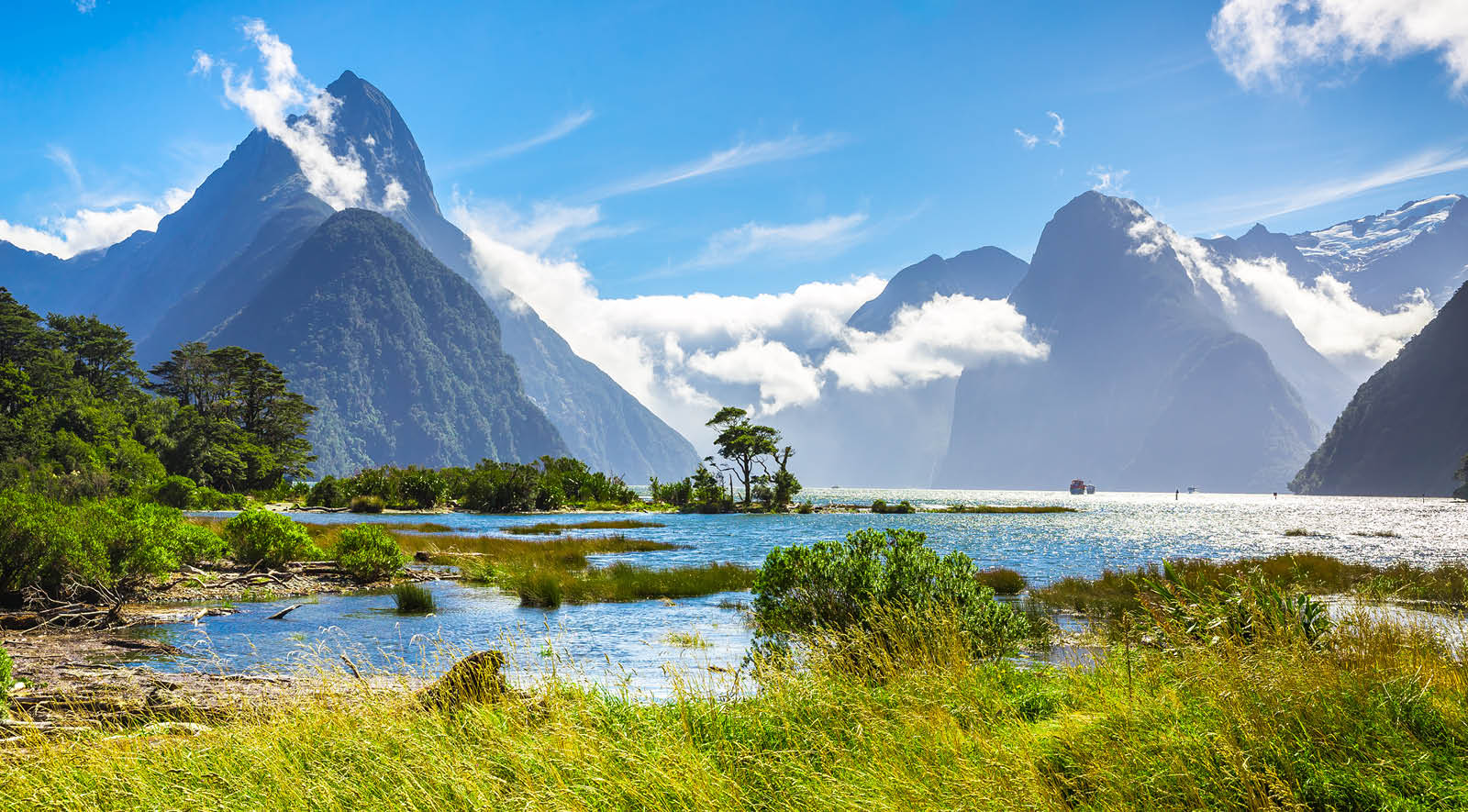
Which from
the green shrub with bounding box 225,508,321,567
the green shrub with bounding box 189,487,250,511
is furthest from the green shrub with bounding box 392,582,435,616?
the green shrub with bounding box 189,487,250,511

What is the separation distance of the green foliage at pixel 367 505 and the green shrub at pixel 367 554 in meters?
53.2

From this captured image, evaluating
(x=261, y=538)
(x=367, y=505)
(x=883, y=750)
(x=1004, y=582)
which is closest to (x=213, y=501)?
(x=367, y=505)

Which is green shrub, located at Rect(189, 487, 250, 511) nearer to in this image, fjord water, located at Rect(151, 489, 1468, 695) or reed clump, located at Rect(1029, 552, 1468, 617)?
fjord water, located at Rect(151, 489, 1468, 695)

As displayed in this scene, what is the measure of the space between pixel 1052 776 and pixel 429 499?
8737 centimetres

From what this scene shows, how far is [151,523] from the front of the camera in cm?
2036

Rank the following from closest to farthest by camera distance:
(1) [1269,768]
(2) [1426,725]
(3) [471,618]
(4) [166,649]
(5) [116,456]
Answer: (1) [1269,768] < (2) [1426,725] < (4) [166,649] < (3) [471,618] < (5) [116,456]

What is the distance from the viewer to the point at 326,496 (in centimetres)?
7862

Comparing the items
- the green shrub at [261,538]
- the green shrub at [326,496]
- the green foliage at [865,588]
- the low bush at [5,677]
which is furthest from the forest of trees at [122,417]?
the green foliage at [865,588]

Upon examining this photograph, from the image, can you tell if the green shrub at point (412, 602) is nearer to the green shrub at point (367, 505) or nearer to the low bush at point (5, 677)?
the low bush at point (5, 677)

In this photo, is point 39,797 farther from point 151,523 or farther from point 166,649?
point 151,523

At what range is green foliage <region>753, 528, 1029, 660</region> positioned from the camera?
11359 millimetres

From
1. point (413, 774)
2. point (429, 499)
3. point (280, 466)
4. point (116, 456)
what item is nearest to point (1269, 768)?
point (413, 774)

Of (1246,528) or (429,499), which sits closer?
(1246,528)

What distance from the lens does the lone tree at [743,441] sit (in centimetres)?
9388
